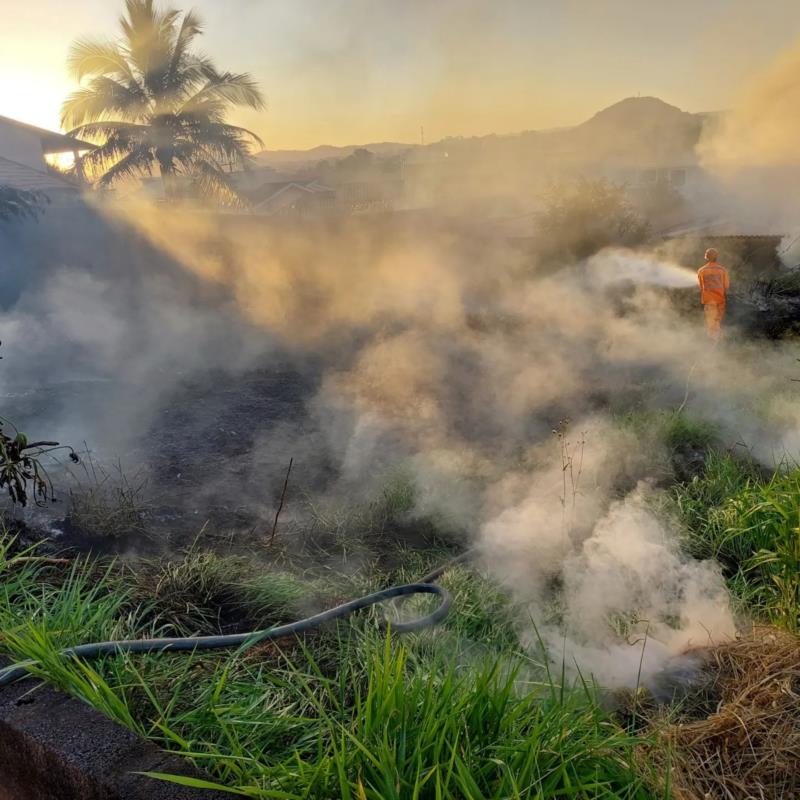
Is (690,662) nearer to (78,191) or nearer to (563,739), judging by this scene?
(563,739)

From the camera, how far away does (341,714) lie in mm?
1909

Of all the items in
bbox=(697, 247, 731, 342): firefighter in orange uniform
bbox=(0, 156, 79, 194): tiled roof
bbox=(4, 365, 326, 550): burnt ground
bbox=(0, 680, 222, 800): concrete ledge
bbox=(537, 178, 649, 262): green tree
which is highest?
bbox=(0, 156, 79, 194): tiled roof

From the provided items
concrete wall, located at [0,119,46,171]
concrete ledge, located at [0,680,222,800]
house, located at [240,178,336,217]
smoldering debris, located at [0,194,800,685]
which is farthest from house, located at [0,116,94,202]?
concrete ledge, located at [0,680,222,800]

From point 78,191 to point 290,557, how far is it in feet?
60.0

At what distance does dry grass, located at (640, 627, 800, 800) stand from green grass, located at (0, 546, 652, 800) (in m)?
0.20

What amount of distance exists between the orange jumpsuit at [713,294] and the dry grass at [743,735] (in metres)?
6.38

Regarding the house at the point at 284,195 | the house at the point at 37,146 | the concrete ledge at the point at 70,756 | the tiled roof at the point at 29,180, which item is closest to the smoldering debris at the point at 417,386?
the concrete ledge at the point at 70,756

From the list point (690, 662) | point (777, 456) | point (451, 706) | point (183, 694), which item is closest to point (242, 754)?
point (183, 694)

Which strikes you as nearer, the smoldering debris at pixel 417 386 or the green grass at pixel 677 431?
the smoldering debris at pixel 417 386

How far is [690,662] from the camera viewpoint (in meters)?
2.61

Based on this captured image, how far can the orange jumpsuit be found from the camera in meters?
7.97

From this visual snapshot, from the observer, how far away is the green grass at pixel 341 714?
1607 millimetres

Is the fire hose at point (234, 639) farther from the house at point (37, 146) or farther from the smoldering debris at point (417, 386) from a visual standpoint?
the house at point (37, 146)

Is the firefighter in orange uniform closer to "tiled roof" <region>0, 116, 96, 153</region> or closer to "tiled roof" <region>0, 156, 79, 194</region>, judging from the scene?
"tiled roof" <region>0, 156, 79, 194</region>
